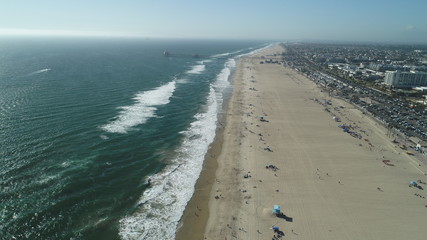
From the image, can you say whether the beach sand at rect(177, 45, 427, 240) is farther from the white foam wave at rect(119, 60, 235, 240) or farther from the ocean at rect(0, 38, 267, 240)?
the ocean at rect(0, 38, 267, 240)

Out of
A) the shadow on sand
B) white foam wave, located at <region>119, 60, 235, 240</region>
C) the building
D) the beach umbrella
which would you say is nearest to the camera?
white foam wave, located at <region>119, 60, 235, 240</region>

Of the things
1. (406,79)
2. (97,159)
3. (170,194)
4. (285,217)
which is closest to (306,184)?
(285,217)

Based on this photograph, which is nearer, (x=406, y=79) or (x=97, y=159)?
(x=97, y=159)

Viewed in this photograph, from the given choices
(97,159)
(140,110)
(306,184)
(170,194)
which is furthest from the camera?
(140,110)

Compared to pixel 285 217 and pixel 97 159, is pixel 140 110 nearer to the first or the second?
Result: pixel 97 159

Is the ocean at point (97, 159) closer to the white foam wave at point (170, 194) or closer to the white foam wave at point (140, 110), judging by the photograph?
the white foam wave at point (170, 194)

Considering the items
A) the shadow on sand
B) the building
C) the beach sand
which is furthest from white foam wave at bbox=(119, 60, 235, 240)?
the building
